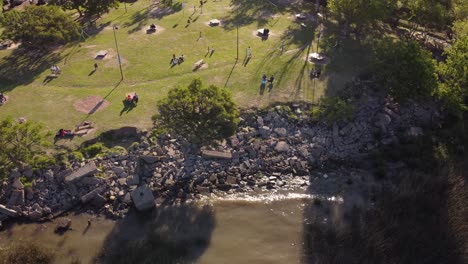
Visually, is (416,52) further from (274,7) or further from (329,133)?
(274,7)

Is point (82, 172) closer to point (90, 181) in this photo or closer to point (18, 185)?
point (90, 181)

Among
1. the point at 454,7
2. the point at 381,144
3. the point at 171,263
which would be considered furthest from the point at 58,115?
the point at 454,7

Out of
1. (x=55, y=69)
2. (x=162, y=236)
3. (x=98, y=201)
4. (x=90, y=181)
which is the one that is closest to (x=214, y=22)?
(x=55, y=69)

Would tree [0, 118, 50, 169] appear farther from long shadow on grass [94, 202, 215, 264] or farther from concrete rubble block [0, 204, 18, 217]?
long shadow on grass [94, 202, 215, 264]

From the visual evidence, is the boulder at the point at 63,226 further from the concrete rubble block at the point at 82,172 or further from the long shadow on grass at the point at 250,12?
the long shadow on grass at the point at 250,12

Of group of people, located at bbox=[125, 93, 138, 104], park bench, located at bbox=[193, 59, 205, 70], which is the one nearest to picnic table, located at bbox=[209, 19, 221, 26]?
park bench, located at bbox=[193, 59, 205, 70]
